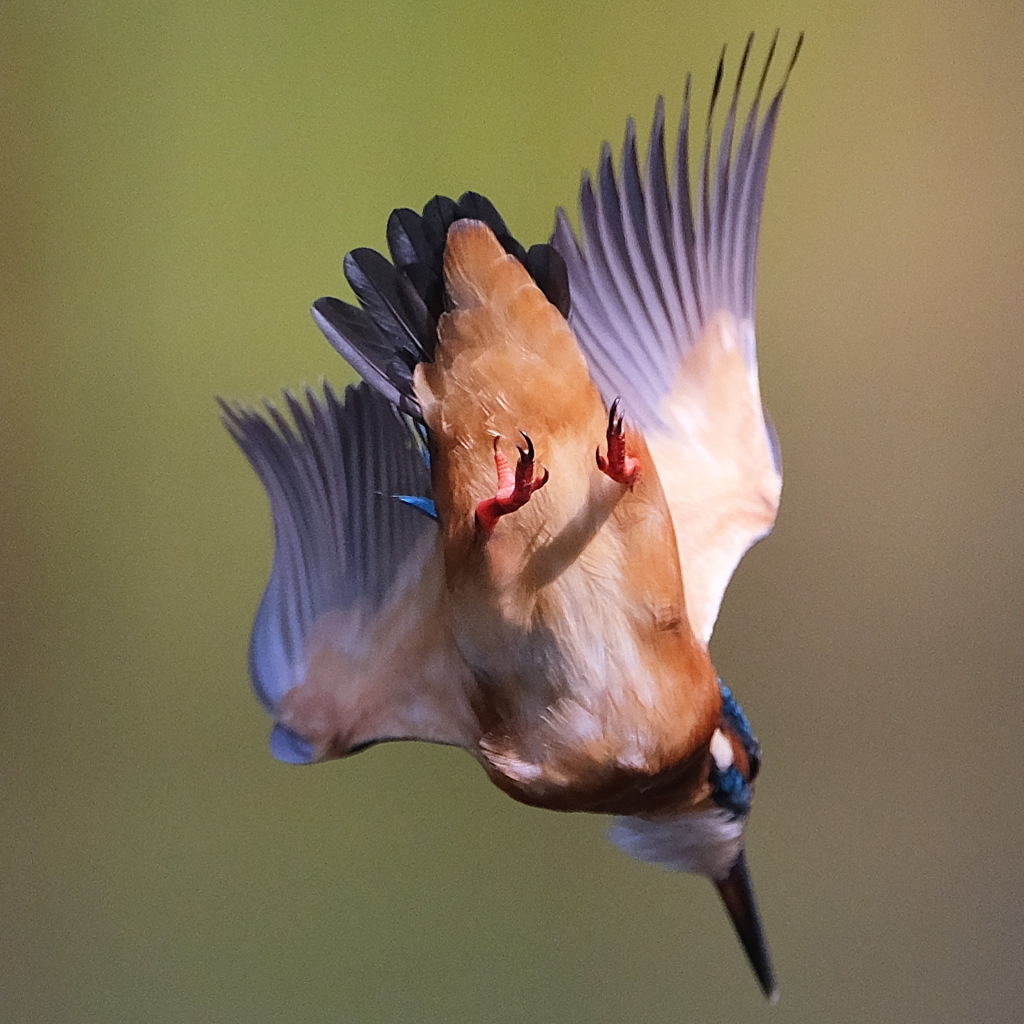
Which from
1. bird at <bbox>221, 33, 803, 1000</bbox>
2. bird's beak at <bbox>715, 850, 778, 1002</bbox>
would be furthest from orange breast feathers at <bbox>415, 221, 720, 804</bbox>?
bird's beak at <bbox>715, 850, 778, 1002</bbox>

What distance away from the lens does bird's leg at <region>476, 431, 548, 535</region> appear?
55cm

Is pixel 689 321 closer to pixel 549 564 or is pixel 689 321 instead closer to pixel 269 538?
pixel 549 564

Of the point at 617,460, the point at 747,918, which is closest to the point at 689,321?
the point at 617,460

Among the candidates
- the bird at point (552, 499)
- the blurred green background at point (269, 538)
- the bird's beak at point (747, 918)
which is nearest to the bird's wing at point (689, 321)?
the bird at point (552, 499)

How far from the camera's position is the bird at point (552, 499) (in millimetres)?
580

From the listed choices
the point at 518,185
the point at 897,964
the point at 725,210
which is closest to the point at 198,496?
the point at 518,185

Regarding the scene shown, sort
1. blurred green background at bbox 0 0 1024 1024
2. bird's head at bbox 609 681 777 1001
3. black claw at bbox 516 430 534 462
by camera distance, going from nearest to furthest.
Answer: black claw at bbox 516 430 534 462 < bird's head at bbox 609 681 777 1001 < blurred green background at bbox 0 0 1024 1024

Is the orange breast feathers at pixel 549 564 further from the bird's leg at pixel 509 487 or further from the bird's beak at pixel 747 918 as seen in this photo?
the bird's beak at pixel 747 918

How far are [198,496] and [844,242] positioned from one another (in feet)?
1.73

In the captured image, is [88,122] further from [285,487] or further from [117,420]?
[285,487]

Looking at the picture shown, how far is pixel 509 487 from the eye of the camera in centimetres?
57

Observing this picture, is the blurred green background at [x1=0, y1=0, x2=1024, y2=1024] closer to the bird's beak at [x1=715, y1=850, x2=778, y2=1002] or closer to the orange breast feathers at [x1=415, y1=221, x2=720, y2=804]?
the bird's beak at [x1=715, y1=850, x2=778, y2=1002]

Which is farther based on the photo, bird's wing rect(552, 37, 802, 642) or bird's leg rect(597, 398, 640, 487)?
bird's wing rect(552, 37, 802, 642)

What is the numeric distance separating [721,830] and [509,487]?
0.28 metres
